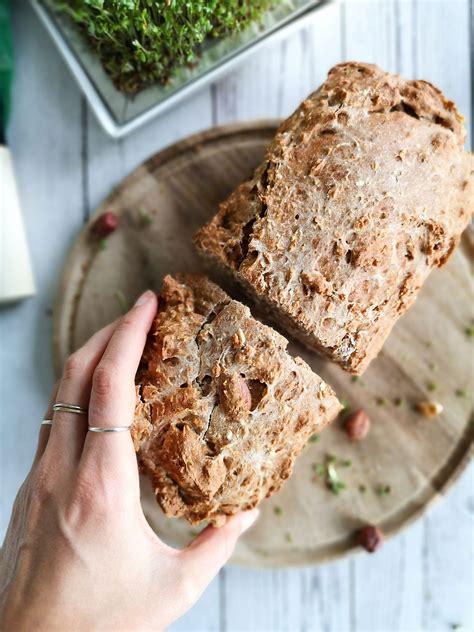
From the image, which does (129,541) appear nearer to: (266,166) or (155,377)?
(155,377)

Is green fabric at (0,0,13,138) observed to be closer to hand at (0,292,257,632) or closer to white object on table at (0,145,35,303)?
white object on table at (0,145,35,303)

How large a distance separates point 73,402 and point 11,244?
1113 millimetres

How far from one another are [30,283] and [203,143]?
46.7 inches

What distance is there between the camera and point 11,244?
309 cm

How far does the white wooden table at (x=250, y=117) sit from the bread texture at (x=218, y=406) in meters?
1.12

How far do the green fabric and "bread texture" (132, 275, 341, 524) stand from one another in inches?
64.2

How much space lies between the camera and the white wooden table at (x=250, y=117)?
10.6 feet

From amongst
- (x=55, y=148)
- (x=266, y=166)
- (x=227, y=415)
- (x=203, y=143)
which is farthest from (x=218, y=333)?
(x=55, y=148)

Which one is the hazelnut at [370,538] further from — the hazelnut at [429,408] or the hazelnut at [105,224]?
the hazelnut at [105,224]

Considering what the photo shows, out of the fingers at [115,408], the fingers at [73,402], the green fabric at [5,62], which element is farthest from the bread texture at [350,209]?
the green fabric at [5,62]

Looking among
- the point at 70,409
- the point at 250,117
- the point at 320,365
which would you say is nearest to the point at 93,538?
the point at 70,409

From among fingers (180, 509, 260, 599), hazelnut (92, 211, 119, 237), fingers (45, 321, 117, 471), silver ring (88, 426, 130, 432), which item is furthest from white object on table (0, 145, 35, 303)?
fingers (180, 509, 260, 599)

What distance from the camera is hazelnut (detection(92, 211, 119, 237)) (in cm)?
307

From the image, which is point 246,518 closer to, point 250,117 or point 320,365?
point 320,365
